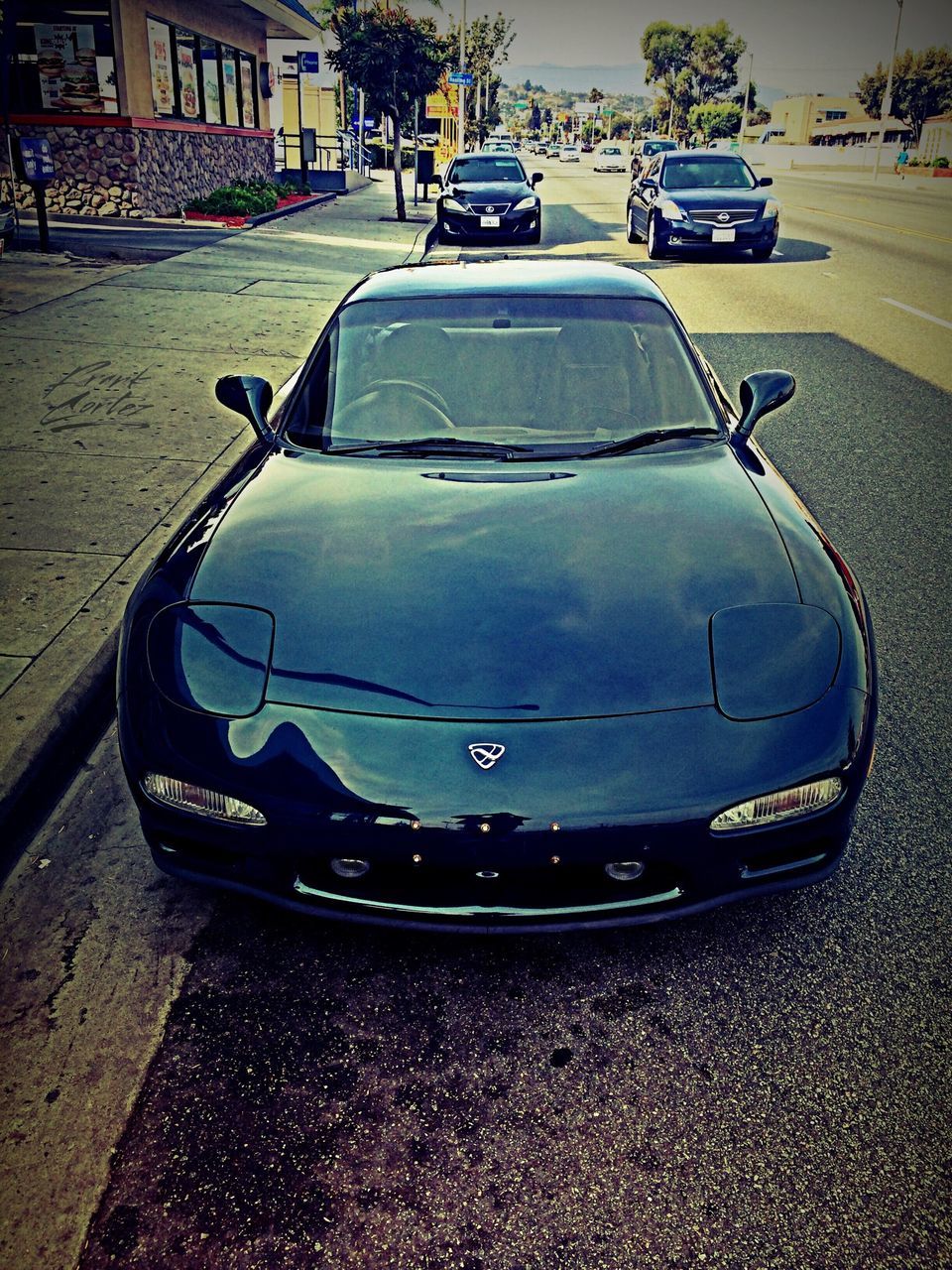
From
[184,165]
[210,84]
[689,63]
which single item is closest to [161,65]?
[184,165]

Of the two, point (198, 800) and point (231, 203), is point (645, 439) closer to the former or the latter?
point (198, 800)

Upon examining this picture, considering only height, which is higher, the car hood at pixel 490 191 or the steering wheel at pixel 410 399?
the car hood at pixel 490 191

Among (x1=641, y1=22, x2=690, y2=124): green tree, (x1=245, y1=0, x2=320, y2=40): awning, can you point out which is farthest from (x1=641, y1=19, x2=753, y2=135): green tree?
(x1=245, y1=0, x2=320, y2=40): awning

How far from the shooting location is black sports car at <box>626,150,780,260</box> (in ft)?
54.2

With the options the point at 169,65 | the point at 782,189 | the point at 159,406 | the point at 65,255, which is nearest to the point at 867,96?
the point at 782,189

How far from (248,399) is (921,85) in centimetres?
8263

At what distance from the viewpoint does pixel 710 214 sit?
16.6m

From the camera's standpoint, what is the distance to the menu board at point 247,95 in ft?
87.0

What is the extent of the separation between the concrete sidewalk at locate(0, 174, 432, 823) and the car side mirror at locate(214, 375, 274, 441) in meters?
1.04

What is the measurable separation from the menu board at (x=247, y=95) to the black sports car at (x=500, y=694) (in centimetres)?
2694

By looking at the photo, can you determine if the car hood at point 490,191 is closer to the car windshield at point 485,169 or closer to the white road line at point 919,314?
the car windshield at point 485,169

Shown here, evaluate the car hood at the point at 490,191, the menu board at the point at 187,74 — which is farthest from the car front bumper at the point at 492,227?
the menu board at the point at 187,74

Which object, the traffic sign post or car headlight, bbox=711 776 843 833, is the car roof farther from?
the traffic sign post
